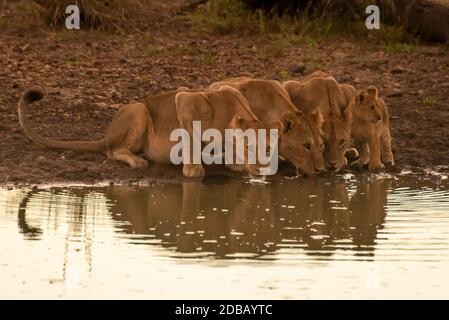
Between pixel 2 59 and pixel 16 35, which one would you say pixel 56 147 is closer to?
pixel 2 59

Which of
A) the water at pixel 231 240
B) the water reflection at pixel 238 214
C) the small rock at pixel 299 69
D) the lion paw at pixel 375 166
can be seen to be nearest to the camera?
the water at pixel 231 240

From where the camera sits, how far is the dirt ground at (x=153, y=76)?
11.3 meters

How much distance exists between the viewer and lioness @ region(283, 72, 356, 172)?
11.1 m

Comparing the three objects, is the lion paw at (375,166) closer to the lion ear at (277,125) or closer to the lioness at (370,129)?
the lioness at (370,129)

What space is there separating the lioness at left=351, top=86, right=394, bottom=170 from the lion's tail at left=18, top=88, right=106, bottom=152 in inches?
77.5

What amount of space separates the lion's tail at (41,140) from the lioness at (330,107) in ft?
5.07

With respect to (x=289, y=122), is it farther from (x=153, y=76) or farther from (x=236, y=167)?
(x=153, y=76)

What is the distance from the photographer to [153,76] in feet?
45.6

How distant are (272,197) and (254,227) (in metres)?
1.14

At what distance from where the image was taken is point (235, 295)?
291 inches

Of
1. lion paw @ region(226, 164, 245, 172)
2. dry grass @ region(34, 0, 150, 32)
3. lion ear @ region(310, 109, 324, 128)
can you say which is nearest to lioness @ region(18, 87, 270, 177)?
lion paw @ region(226, 164, 245, 172)

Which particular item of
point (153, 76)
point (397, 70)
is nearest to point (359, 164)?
point (397, 70)

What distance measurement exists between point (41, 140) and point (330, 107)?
87.6 inches

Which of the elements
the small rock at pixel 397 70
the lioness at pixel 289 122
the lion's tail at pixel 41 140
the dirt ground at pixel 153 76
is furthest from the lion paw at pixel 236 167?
the small rock at pixel 397 70
